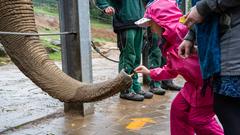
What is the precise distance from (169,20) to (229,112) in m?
1.07

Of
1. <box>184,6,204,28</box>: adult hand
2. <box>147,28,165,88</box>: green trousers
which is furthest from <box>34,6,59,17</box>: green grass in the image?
<box>184,6,204,28</box>: adult hand

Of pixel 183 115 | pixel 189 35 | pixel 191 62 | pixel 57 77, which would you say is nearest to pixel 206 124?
pixel 183 115

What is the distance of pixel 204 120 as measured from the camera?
3.47 m

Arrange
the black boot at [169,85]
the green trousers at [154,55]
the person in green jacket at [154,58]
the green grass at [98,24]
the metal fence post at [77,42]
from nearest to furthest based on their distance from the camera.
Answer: the metal fence post at [77,42], the person in green jacket at [154,58], the green trousers at [154,55], the black boot at [169,85], the green grass at [98,24]

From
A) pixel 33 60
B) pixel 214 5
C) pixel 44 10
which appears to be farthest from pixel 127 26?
pixel 44 10

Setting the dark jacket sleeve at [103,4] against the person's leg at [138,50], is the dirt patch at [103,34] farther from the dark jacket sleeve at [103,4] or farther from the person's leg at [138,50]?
the dark jacket sleeve at [103,4]

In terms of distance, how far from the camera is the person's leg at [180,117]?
11.8ft

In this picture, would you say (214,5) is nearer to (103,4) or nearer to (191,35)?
(191,35)

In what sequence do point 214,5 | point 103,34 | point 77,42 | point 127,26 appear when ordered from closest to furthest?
point 214,5 → point 77,42 → point 127,26 → point 103,34

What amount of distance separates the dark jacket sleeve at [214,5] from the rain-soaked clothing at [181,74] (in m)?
0.84

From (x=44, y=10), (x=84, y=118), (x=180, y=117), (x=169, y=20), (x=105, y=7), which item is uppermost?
(x=44, y=10)

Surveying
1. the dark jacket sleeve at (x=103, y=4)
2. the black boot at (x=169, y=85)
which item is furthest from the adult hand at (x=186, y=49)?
the black boot at (x=169, y=85)

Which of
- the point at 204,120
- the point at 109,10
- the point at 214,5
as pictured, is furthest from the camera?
the point at 109,10

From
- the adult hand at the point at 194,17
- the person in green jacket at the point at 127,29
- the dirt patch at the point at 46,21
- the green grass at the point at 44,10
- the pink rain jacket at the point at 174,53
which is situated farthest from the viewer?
the dirt patch at the point at 46,21
